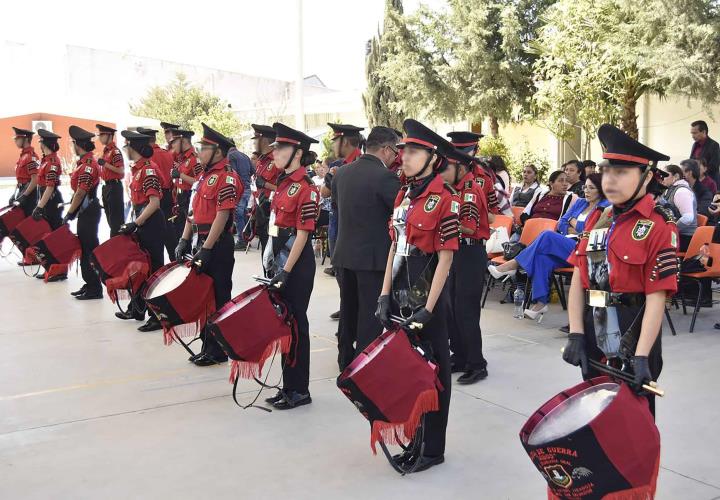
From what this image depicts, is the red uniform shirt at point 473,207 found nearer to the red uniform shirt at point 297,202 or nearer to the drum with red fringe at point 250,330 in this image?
the red uniform shirt at point 297,202

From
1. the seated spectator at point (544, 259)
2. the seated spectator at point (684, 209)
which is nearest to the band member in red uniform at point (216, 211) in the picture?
the seated spectator at point (544, 259)

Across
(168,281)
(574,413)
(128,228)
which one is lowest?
(574,413)

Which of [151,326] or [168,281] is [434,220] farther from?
[151,326]

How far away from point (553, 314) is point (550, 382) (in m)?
2.45

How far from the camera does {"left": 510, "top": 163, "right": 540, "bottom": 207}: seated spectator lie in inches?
405

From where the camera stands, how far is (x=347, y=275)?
19.0 feet

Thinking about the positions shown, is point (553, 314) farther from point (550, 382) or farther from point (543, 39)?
point (543, 39)

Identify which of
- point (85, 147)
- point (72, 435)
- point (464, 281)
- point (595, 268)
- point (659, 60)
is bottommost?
point (72, 435)

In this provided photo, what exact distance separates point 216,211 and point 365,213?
1.45 m

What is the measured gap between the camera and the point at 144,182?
782 centimetres

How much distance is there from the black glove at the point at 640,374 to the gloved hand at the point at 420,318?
3.87ft

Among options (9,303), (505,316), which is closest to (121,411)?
(505,316)

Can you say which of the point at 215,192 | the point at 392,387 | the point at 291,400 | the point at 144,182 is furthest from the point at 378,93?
the point at 392,387

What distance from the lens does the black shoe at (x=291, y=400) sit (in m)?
5.34
